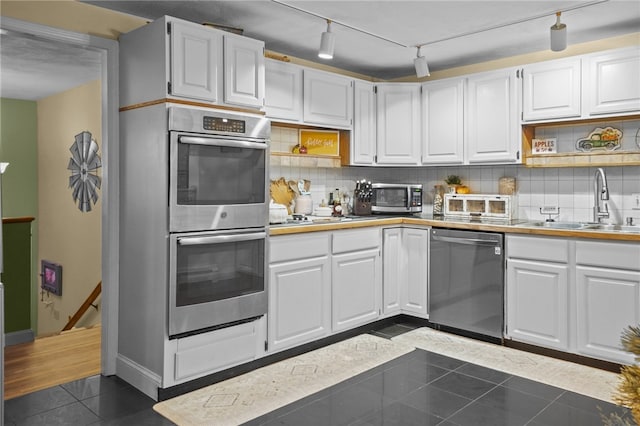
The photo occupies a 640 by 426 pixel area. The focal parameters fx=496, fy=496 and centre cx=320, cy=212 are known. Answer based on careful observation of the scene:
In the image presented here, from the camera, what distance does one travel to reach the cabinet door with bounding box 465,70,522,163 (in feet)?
13.5

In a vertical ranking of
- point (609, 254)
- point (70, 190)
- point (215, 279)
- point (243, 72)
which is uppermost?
point (243, 72)

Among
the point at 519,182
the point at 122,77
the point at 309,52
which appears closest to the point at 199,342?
the point at 122,77

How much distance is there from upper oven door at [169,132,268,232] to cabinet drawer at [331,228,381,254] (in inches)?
29.8

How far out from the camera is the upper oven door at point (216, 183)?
9.48 ft

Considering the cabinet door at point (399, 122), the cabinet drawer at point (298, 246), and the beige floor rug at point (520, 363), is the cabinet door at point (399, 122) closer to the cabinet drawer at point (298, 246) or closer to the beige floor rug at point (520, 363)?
the cabinet drawer at point (298, 246)

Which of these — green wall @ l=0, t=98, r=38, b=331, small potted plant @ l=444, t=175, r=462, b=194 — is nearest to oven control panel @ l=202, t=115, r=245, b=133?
small potted plant @ l=444, t=175, r=462, b=194

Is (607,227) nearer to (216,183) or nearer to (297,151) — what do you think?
(297,151)

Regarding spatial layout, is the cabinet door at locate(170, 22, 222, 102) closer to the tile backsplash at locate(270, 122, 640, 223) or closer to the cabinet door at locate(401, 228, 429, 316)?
the tile backsplash at locate(270, 122, 640, 223)

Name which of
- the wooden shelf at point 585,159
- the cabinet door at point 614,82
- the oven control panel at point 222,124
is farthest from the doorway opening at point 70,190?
the cabinet door at point 614,82

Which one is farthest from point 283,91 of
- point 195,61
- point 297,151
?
point 195,61

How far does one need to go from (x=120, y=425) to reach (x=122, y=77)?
6.86 ft

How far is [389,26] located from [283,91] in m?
0.95

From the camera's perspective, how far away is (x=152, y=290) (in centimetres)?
297

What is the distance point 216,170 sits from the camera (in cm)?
304
